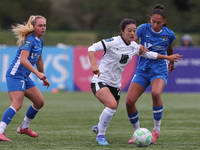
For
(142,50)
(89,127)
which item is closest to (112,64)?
(142,50)

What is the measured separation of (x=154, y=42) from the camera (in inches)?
309

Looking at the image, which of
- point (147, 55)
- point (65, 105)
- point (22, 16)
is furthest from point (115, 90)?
point (22, 16)

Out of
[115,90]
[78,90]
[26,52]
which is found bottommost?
[78,90]

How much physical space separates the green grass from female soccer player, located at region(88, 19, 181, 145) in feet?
1.57

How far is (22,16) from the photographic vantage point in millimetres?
51844

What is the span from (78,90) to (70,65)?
107cm

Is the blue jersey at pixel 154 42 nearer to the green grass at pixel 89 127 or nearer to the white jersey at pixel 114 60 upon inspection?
the white jersey at pixel 114 60

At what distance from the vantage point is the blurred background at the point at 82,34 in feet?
62.7

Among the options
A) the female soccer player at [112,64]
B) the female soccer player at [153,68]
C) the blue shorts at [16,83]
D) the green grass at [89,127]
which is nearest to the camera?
the green grass at [89,127]

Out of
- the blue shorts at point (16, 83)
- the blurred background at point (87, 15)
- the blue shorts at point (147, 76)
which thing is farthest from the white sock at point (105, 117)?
the blurred background at point (87, 15)

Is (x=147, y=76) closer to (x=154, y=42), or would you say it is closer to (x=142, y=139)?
(x=154, y=42)

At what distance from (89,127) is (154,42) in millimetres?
2435

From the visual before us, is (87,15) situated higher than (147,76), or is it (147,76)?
(87,15)

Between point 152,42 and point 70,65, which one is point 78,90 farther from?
point 152,42
